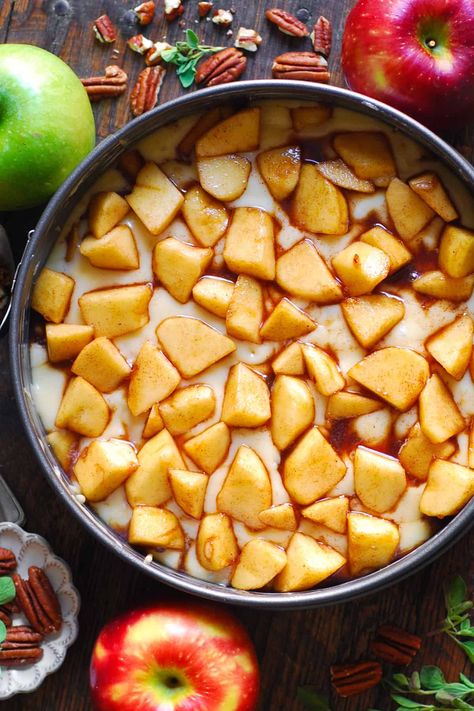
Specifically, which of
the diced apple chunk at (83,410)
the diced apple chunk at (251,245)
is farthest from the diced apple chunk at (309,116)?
the diced apple chunk at (83,410)

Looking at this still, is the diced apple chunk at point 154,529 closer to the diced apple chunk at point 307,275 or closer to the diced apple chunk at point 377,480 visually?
the diced apple chunk at point 377,480

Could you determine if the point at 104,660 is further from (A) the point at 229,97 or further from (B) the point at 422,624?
(A) the point at 229,97

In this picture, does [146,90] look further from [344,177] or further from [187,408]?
[187,408]

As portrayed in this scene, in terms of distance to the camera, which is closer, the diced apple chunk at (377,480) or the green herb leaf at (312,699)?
the diced apple chunk at (377,480)

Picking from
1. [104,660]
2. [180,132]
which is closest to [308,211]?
[180,132]

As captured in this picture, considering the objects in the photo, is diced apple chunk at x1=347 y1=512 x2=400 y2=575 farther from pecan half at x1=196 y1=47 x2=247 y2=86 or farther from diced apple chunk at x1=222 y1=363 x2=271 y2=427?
pecan half at x1=196 y1=47 x2=247 y2=86

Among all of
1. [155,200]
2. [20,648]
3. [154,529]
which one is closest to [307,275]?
[155,200]
